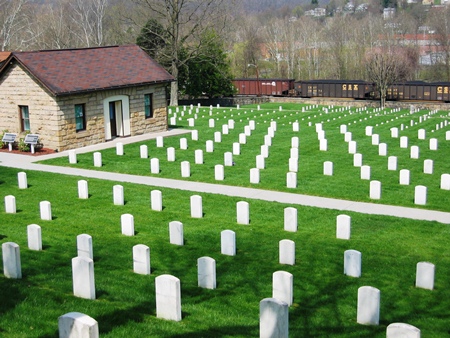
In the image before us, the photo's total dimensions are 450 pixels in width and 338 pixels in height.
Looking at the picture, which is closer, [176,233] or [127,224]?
[176,233]

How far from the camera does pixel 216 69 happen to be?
63.2m

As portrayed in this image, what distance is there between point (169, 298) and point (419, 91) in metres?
54.8

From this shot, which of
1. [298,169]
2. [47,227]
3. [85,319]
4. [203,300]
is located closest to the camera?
[85,319]

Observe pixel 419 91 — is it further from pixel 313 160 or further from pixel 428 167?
pixel 428 167

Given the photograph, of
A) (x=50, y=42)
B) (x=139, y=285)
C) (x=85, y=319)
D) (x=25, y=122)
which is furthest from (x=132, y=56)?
(x=50, y=42)

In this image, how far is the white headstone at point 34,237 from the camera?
15.8 m

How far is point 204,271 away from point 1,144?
22418 mm

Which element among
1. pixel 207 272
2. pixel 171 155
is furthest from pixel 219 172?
pixel 207 272

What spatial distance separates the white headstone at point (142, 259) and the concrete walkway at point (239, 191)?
8529 millimetres

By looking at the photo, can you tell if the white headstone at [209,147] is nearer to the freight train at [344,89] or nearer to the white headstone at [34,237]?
the white headstone at [34,237]

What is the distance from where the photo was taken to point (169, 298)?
11234 mm

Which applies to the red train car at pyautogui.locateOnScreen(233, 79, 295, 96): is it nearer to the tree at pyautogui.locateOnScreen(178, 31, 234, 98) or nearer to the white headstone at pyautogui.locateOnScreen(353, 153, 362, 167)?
the tree at pyautogui.locateOnScreen(178, 31, 234, 98)

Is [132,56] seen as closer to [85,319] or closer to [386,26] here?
[85,319]

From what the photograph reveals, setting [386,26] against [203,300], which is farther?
[386,26]
